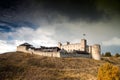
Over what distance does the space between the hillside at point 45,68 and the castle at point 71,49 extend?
488cm

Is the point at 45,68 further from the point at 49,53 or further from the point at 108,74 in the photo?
the point at 108,74

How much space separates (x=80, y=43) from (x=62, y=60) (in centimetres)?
2204

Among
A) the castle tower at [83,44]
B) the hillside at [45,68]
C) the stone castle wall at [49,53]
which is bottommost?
the hillside at [45,68]

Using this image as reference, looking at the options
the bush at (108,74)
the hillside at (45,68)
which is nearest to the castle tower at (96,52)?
the hillside at (45,68)

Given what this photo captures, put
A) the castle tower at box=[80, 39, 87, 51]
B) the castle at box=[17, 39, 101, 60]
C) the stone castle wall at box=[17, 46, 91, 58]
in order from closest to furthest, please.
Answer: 1. the stone castle wall at box=[17, 46, 91, 58]
2. the castle at box=[17, 39, 101, 60]
3. the castle tower at box=[80, 39, 87, 51]

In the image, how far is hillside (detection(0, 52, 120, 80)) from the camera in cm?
7312

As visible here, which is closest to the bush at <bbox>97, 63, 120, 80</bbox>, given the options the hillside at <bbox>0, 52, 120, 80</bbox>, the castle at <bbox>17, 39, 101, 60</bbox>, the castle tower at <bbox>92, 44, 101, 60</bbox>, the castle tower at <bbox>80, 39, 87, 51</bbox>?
the hillside at <bbox>0, 52, 120, 80</bbox>


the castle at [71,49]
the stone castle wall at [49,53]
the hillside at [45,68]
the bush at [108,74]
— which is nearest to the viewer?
the bush at [108,74]

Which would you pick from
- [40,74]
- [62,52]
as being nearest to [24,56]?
[62,52]

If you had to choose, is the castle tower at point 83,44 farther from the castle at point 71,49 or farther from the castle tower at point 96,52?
the castle tower at point 96,52

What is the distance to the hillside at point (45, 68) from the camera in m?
73.1

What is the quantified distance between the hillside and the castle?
488cm

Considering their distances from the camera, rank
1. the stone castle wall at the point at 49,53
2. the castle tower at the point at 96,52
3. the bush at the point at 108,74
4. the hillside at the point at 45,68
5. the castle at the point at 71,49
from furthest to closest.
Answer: the castle tower at the point at 96,52, the castle at the point at 71,49, the stone castle wall at the point at 49,53, the hillside at the point at 45,68, the bush at the point at 108,74

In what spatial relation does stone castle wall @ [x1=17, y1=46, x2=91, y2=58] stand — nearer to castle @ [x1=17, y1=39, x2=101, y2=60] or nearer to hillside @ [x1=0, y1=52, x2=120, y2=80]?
castle @ [x1=17, y1=39, x2=101, y2=60]
